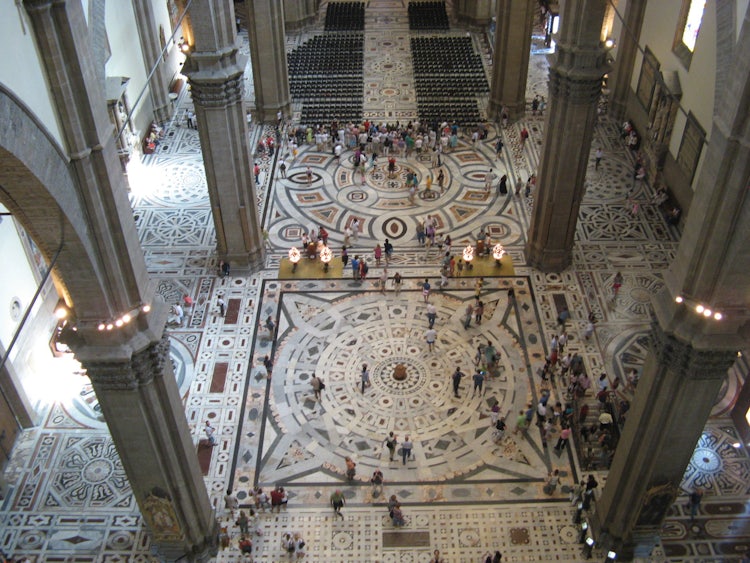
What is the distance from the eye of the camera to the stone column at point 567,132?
2144 centimetres

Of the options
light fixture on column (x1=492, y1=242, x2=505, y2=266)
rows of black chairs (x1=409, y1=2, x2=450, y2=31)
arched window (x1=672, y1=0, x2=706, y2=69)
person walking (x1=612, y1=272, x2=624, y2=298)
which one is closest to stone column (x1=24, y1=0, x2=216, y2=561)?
light fixture on column (x1=492, y1=242, x2=505, y2=266)

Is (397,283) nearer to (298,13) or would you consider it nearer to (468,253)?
(468,253)

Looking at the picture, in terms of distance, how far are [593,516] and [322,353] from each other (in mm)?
8866

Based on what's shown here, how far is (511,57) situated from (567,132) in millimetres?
11246

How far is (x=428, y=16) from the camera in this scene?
44688mm

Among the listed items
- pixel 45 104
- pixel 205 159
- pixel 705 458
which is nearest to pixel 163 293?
pixel 205 159

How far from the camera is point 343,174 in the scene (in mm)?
30656

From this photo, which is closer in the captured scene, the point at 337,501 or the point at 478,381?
the point at 337,501

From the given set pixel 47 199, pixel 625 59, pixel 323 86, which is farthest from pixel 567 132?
pixel 323 86

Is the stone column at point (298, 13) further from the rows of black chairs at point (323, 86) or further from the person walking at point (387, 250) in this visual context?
the person walking at point (387, 250)

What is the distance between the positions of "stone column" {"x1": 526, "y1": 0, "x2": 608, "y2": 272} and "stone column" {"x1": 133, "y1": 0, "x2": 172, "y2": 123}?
17718mm

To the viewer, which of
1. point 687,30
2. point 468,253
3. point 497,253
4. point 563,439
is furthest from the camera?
point 687,30

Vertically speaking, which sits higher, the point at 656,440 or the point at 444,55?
the point at 656,440

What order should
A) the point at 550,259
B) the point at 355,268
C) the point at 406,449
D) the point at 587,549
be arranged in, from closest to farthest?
the point at 587,549 → the point at 406,449 → the point at 355,268 → the point at 550,259
